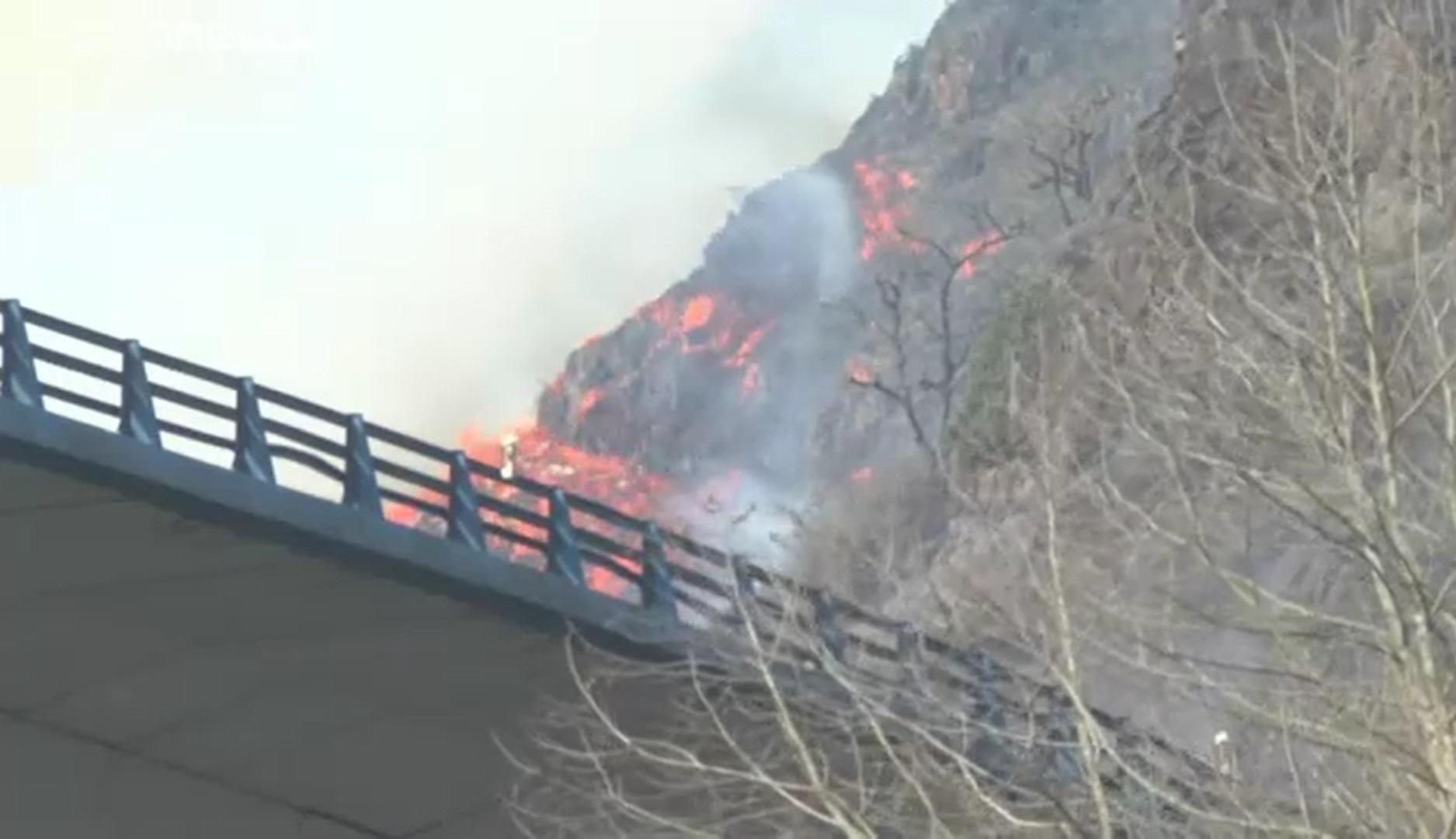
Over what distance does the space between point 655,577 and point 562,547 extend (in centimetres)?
88

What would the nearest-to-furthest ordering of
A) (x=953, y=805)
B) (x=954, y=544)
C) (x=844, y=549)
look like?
(x=953, y=805)
(x=844, y=549)
(x=954, y=544)

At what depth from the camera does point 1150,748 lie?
44.7 feet

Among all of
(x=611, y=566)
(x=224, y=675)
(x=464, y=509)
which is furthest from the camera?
(x=611, y=566)

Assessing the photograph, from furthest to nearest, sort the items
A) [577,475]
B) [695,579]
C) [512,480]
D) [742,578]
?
[577,475] < [695,579] < [512,480] < [742,578]

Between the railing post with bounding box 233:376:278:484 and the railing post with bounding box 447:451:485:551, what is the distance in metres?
1.66

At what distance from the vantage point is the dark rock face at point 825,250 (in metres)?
114

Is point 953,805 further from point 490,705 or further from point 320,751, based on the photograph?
point 320,751

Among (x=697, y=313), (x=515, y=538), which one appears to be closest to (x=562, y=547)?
(x=515, y=538)

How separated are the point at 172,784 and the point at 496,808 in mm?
3120

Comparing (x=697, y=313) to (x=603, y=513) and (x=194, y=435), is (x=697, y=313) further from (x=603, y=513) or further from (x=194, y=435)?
(x=194, y=435)

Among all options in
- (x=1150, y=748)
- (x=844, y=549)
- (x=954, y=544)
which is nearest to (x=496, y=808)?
(x=844, y=549)

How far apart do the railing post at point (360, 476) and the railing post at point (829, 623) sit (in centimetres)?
364

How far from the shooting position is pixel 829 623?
677 inches

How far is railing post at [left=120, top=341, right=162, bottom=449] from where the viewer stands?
16.1 meters
